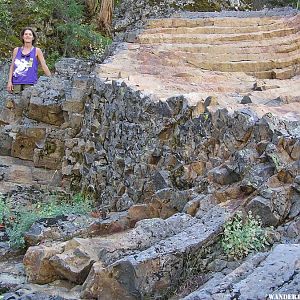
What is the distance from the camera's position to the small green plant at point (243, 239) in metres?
3.42

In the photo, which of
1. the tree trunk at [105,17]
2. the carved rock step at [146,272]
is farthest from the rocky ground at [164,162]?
the tree trunk at [105,17]

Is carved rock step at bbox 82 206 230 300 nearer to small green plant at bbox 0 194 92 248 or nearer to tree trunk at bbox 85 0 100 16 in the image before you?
small green plant at bbox 0 194 92 248

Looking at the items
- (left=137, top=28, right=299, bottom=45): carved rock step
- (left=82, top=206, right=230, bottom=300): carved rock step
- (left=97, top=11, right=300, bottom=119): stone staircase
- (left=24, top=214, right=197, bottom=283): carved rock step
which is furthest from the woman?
(left=82, top=206, right=230, bottom=300): carved rock step

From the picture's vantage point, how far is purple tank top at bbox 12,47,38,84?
26.7ft

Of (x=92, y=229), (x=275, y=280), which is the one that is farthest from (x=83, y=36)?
(x=275, y=280)

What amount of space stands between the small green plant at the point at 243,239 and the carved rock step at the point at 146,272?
0.45 ft

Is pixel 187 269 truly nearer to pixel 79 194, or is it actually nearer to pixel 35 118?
pixel 79 194

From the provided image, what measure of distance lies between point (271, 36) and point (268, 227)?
6622mm

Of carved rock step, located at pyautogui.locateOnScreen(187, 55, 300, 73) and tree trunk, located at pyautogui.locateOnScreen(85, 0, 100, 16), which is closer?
carved rock step, located at pyautogui.locateOnScreen(187, 55, 300, 73)

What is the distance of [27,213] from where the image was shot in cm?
541

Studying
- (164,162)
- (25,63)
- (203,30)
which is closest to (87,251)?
(164,162)

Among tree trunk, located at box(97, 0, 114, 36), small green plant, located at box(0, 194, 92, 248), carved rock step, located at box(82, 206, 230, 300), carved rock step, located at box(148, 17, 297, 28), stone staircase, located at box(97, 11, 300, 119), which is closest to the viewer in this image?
carved rock step, located at box(82, 206, 230, 300)

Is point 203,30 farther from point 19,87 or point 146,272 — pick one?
point 146,272

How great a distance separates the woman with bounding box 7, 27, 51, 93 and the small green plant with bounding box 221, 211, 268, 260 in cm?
538
